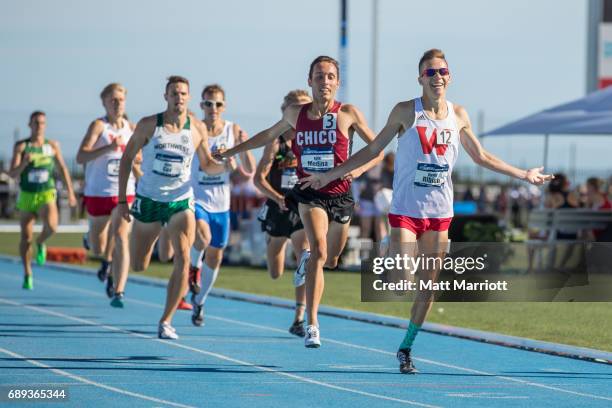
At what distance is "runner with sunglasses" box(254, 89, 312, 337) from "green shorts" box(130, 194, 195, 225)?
→ 3.30 ft

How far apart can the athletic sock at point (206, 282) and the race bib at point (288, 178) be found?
1.30 metres

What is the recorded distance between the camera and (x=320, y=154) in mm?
10852

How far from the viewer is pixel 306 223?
10961 millimetres

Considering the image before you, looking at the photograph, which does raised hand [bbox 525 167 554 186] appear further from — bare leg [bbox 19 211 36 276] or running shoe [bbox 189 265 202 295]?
bare leg [bbox 19 211 36 276]

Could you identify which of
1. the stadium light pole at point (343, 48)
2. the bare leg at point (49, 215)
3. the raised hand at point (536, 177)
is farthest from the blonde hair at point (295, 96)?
the stadium light pole at point (343, 48)

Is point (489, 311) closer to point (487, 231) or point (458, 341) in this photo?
point (458, 341)

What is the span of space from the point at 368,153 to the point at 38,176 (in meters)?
9.04

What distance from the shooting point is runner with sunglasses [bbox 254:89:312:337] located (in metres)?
12.6

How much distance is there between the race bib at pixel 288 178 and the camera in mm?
13086

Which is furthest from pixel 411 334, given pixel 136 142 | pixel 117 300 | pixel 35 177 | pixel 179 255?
pixel 35 177

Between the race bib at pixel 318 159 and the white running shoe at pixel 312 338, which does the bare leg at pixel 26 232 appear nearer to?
the race bib at pixel 318 159

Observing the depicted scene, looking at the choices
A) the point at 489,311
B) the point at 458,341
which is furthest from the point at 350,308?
the point at 458,341

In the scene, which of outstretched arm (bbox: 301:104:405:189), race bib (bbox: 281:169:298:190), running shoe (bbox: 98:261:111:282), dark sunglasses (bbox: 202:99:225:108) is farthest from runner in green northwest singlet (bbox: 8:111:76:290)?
outstretched arm (bbox: 301:104:405:189)

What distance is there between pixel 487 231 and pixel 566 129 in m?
2.28
